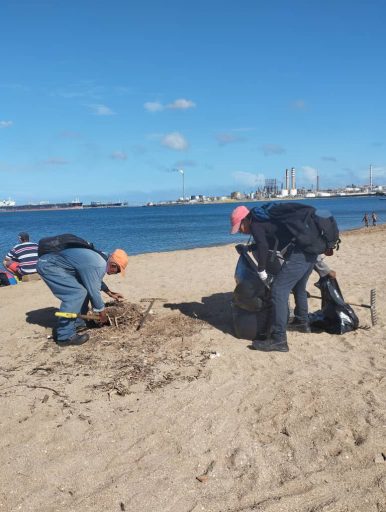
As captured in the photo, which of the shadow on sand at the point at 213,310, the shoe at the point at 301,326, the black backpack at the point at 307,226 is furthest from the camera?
the shadow on sand at the point at 213,310

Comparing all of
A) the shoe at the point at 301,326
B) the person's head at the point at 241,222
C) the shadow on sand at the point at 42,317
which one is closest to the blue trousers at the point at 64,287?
the shadow on sand at the point at 42,317

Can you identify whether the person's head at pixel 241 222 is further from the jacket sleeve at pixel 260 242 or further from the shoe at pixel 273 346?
the shoe at pixel 273 346

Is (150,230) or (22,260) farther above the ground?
(22,260)

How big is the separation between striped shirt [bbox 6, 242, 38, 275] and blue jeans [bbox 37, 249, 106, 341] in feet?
17.1

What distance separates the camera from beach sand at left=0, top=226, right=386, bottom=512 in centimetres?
288

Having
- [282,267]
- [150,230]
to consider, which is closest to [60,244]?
[282,267]

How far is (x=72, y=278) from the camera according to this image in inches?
225

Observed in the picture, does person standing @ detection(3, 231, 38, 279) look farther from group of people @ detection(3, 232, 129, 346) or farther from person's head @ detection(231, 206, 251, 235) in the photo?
person's head @ detection(231, 206, 251, 235)

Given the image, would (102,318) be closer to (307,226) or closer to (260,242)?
(260,242)

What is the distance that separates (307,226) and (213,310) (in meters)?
2.58

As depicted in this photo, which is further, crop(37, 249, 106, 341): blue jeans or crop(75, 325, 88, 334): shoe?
crop(75, 325, 88, 334): shoe

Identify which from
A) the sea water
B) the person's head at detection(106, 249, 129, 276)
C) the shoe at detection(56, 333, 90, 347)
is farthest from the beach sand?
the sea water

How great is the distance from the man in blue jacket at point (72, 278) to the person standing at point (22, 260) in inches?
206

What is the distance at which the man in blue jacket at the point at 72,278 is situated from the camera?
222 inches
